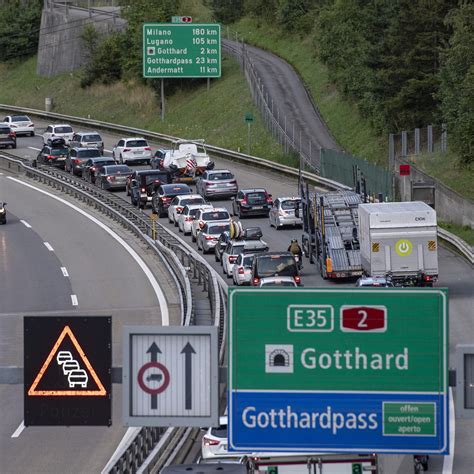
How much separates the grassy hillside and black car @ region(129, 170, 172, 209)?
460 inches

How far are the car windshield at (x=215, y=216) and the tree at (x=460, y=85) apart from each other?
13.0 meters

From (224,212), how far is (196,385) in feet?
132

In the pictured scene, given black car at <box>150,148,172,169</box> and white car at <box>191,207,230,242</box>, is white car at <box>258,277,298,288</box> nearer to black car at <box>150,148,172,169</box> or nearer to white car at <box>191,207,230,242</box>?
white car at <box>191,207,230,242</box>

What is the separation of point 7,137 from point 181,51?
1194cm

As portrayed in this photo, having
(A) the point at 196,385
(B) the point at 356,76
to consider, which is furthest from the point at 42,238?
(A) the point at 196,385

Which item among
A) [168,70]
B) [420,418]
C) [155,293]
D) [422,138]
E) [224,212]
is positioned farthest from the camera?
[168,70]

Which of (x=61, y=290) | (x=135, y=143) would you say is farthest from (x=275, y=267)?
(x=135, y=143)

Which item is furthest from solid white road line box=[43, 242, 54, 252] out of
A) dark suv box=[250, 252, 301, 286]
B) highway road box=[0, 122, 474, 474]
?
dark suv box=[250, 252, 301, 286]

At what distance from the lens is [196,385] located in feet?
44.4

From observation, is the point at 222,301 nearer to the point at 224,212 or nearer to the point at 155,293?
the point at 155,293

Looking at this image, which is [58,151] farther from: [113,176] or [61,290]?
[61,290]

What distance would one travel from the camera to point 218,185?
63.7 meters

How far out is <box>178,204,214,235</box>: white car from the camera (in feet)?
182

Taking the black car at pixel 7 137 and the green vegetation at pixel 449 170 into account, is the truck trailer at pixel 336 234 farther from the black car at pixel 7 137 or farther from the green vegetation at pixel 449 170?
the black car at pixel 7 137
